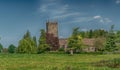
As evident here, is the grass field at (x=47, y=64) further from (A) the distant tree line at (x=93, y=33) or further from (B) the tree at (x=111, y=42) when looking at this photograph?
(A) the distant tree line at (x=93, y=33)

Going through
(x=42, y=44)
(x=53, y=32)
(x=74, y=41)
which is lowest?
(x=42, y=44)

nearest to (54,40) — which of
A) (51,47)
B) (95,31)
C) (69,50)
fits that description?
(51,47)

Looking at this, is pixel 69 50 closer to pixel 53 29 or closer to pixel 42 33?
pixel 42 33

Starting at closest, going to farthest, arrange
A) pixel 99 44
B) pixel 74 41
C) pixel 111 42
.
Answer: pixel 74 41
pixel 111 42
pixel 99 44

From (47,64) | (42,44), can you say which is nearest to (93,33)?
(42,44)

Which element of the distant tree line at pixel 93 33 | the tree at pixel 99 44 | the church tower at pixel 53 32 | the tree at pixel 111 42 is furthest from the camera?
the distant tree line at pixel 93 33

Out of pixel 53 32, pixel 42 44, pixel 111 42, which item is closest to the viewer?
pixel 111 42

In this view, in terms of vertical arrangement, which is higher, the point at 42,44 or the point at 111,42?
the point at 42,44

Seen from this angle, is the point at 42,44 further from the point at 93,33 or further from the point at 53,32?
the point at 93,33

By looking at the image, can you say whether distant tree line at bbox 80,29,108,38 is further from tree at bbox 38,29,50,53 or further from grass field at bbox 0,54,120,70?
grass field at bbox 0,54,120,70

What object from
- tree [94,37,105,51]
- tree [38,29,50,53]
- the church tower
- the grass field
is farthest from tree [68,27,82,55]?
the grass field

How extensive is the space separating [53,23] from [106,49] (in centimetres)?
4515

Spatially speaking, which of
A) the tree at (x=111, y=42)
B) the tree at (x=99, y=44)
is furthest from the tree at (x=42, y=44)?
the tree at (x=111, y=42)

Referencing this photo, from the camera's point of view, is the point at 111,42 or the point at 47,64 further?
the point at 111,42
